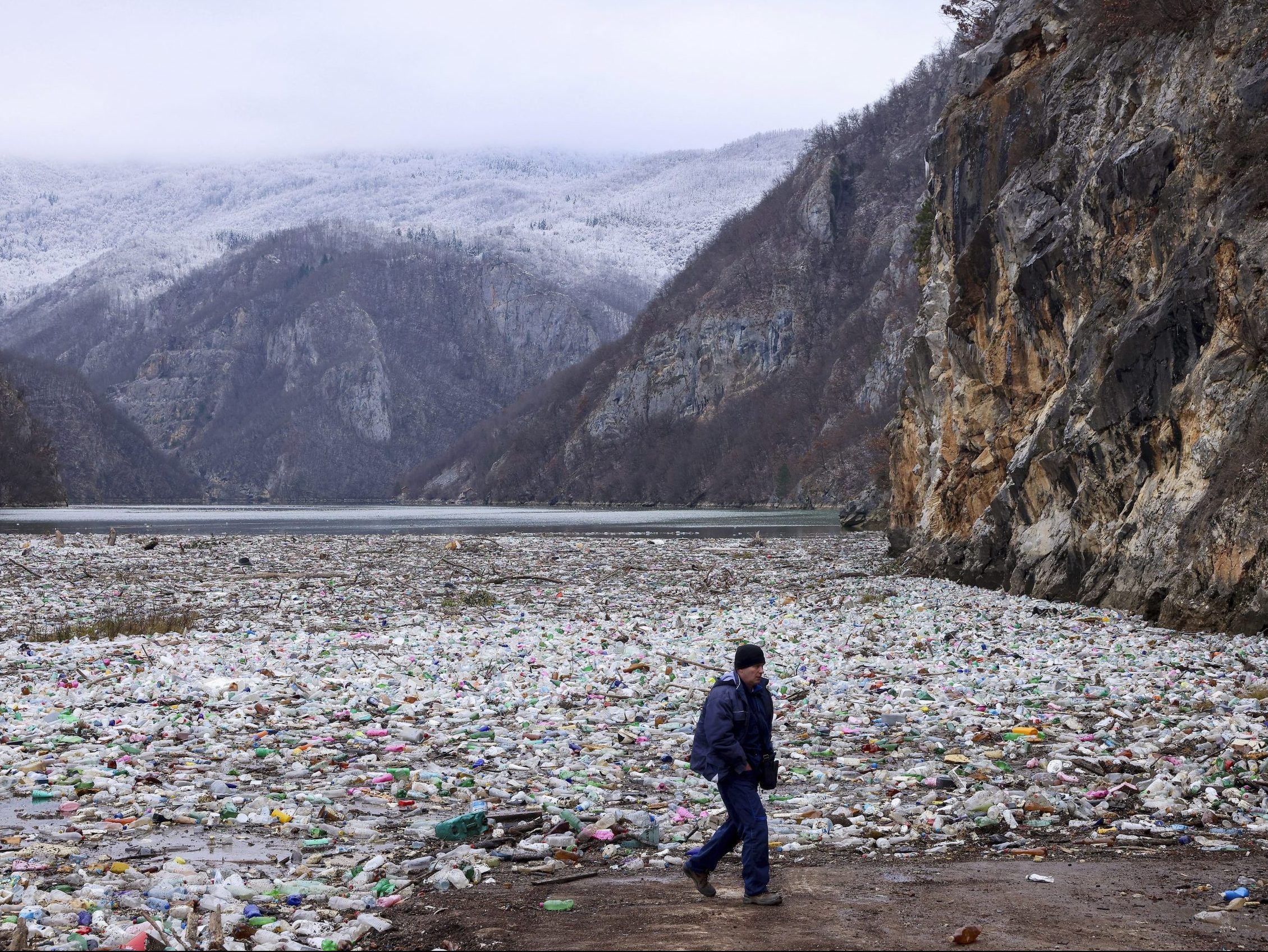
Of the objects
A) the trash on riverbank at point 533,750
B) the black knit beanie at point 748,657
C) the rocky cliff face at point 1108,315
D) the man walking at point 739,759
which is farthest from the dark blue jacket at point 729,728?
the rocky cliff face at point 1108,315

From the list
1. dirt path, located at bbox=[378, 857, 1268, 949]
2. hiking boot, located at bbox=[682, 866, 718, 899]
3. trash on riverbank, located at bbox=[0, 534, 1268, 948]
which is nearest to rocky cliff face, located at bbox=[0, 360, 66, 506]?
trash on riverbank, located at bbox=[0, 534, 1268, 948]

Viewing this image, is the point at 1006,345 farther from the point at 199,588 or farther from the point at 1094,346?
the point at 199,588

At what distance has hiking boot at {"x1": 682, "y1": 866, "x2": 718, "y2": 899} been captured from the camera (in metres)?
7.05

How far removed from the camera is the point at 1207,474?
61.1ft

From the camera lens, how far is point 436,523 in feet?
290

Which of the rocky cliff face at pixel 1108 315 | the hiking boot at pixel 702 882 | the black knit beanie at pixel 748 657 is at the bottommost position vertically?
the hiking boot at pixel 702 882

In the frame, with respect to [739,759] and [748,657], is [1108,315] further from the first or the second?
[739,759]

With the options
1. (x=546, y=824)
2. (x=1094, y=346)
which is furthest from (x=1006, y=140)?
(x=546, y=824)

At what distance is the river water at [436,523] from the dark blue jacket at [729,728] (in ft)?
179

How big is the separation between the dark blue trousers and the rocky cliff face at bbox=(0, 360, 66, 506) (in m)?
135

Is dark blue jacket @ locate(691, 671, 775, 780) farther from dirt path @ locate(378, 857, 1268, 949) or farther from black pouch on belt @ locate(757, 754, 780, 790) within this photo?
dirt path @ locate(378, 857, 1268, 949)

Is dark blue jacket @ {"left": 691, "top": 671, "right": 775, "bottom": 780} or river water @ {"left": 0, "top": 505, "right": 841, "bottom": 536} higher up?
dark blue jacket @ {"left": 691, "top": 671, "right": 775, "bottom": 780}

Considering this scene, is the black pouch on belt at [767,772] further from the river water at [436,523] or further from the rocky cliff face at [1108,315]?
the river water at [436,523]

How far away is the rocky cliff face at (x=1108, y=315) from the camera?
60.4ft
